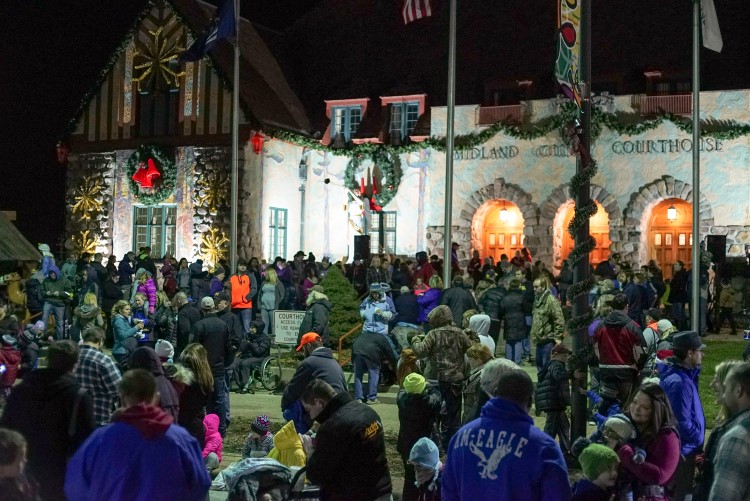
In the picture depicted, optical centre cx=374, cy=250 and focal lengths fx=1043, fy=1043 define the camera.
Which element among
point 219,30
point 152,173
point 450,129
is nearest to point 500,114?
point 450,129

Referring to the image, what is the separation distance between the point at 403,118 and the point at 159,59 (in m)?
7.49

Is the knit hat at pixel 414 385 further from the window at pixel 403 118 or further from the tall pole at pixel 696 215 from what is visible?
the window at pixel 403 118

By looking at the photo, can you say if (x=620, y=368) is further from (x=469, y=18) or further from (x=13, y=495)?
(x=469, y=18)

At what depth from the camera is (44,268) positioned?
21844 millimetres

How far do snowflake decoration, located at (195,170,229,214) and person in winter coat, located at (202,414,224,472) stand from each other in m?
20.4

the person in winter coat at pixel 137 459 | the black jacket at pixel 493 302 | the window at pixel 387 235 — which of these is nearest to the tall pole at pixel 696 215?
the black jacket at pixel 493 302

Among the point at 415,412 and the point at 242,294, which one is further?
the point at 242,294

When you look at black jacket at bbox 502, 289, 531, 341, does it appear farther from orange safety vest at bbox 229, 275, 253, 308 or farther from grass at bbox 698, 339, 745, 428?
orange safety vest at bbox 229, 275, 253, 308

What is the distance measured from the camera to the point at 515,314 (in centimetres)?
1755

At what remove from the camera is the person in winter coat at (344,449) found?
6.43 meters

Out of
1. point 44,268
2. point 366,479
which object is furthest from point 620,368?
point 44,268

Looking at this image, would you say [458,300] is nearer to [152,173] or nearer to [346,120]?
[346,120]

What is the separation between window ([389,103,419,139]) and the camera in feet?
102

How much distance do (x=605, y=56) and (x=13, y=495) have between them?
2673 centimetres
